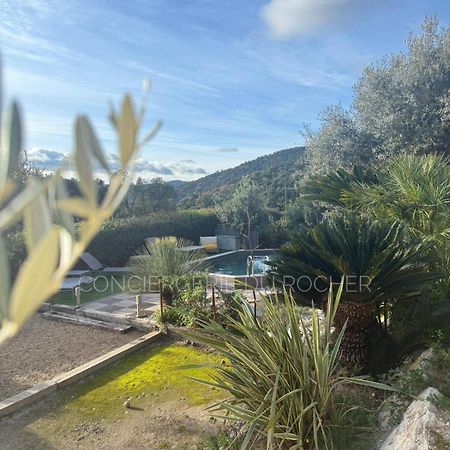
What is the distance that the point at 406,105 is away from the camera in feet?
34.1

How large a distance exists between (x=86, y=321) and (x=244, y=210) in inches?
518

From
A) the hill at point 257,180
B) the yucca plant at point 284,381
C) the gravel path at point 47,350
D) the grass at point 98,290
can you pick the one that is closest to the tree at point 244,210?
the hill at point 257,180

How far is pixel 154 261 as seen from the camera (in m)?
7.72

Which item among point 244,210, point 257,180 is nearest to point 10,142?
point 244,210

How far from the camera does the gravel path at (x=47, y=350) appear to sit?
5.24m

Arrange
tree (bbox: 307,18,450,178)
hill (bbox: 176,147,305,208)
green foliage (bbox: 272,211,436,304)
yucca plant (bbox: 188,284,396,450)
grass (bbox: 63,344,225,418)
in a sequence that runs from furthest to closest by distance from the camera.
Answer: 1. hill (bbox: 176,147,305,208)
2. tree (bbox: 307,18,450,178)
3. grass (bbox: 63,344,225,418)
4. green foliage (bbox: 272,211,436,304)
5. yucca plant (bbox: 188,284,396,450)

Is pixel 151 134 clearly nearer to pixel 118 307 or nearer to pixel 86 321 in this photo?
pixel 86 321

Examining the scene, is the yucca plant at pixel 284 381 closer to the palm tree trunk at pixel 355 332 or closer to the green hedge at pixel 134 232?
the palm tree trunk at pixel 355 332

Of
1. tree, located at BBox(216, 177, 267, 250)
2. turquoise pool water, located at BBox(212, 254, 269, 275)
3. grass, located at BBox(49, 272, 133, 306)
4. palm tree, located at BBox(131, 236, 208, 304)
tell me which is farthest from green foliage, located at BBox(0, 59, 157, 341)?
tree, located at BBox(216, 177, 267, 250)

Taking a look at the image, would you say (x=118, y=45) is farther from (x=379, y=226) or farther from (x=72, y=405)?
(x=72, y=405)

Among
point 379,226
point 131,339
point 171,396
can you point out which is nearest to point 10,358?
point 131,339

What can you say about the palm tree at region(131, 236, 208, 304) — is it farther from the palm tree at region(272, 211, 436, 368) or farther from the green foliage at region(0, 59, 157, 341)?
the green foliage at region(0, 59, 157, 341)

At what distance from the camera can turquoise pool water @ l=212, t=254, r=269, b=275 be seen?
14562mm

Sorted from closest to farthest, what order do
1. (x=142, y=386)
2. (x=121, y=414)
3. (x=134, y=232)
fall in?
(x=121, y=414) < (x=142, y=386) < (x=134, y=232)
